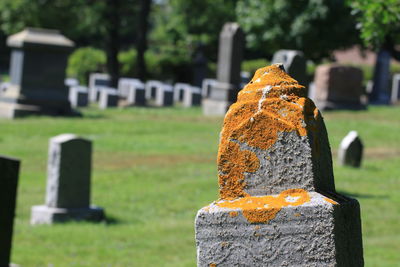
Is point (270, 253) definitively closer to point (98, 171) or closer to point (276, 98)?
point (276, 98)

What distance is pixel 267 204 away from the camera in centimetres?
328

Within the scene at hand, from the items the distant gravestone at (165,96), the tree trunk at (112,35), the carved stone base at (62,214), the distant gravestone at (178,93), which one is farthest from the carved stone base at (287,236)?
the tree trunk at (112,35)

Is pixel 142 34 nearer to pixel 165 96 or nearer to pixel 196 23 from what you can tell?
pixel 165 96

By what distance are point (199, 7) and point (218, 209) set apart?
141 ft

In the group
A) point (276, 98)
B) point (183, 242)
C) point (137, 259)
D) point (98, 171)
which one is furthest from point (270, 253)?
point (98, 171)

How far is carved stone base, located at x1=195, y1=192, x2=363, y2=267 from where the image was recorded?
3.18 m

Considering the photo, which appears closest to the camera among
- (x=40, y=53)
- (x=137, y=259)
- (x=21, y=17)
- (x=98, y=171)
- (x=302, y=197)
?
(x=302, y=197)

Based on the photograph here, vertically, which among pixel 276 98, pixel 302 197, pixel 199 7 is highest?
pixel 199 7

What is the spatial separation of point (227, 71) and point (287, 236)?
82.6 ft

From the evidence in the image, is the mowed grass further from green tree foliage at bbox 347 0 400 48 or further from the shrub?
the shrub

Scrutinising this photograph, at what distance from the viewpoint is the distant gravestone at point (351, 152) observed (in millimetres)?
16531

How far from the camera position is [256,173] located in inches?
130

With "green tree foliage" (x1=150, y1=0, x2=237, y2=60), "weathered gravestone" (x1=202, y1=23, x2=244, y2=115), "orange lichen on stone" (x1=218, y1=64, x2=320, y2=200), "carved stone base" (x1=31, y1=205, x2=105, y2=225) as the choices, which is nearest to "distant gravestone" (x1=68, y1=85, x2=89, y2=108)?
"weathered gravestone" (x1=202, y1=23, x2=244, y2=115)

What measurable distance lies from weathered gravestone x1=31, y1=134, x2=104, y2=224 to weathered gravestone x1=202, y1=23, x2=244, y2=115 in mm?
15696
